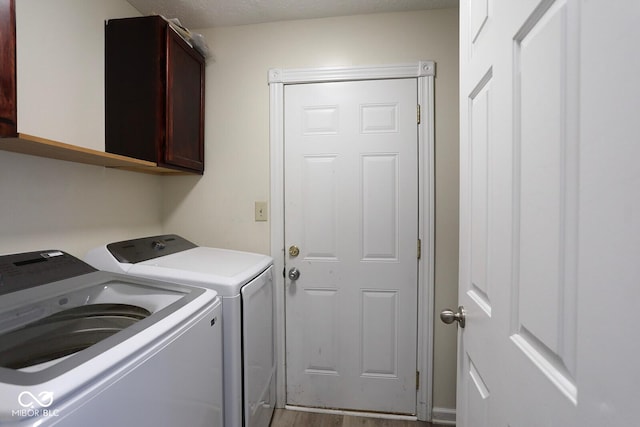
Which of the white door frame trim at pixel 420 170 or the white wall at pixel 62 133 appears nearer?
the white wall at pixel 62 133

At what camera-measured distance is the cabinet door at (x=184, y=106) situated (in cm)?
145

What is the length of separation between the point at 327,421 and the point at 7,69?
2.12 metres

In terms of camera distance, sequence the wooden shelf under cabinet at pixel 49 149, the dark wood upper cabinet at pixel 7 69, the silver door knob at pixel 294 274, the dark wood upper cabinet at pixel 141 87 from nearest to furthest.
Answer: the dark wood upper cabinet at pixel 7 69
the wooden shelf under cabinet at pixel 49 149
the dark wood upper cabinet at pixel 141 87
the silver door knob at pixel 294 274

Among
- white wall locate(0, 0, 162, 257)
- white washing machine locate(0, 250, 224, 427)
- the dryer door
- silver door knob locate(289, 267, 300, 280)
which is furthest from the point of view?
silver door knob locate(289, 267, 300, 280)

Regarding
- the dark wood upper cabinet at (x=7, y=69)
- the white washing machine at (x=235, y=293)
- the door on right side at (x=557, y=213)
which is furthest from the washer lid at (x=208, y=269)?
the door on right side at (x=557, y=213)

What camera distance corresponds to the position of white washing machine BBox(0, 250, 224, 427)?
470 mm

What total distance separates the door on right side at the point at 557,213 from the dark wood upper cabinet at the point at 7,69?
4.25 feet

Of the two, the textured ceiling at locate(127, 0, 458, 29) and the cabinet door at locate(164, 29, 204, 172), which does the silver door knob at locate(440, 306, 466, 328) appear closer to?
the cabinet door at locate(164, 29, 204, 172)

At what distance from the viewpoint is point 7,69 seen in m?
0.75

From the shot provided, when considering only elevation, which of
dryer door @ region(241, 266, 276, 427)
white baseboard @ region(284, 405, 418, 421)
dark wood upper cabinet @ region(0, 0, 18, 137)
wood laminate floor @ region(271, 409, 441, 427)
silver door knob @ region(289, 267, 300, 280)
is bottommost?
wood laminate floor @ region(271, 409, 441, 427)

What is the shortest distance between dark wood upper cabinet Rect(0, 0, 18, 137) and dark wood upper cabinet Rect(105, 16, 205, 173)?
0.64 m

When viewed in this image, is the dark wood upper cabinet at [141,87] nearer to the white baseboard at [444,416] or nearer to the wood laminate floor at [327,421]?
the wood laminate floor at [327,421]

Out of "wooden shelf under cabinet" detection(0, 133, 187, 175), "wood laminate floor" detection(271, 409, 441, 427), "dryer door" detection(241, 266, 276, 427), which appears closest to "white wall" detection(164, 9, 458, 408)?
"wood laminate floor" detection(271, 409, 441, 427)

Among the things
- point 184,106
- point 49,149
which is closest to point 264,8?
point 184,106
